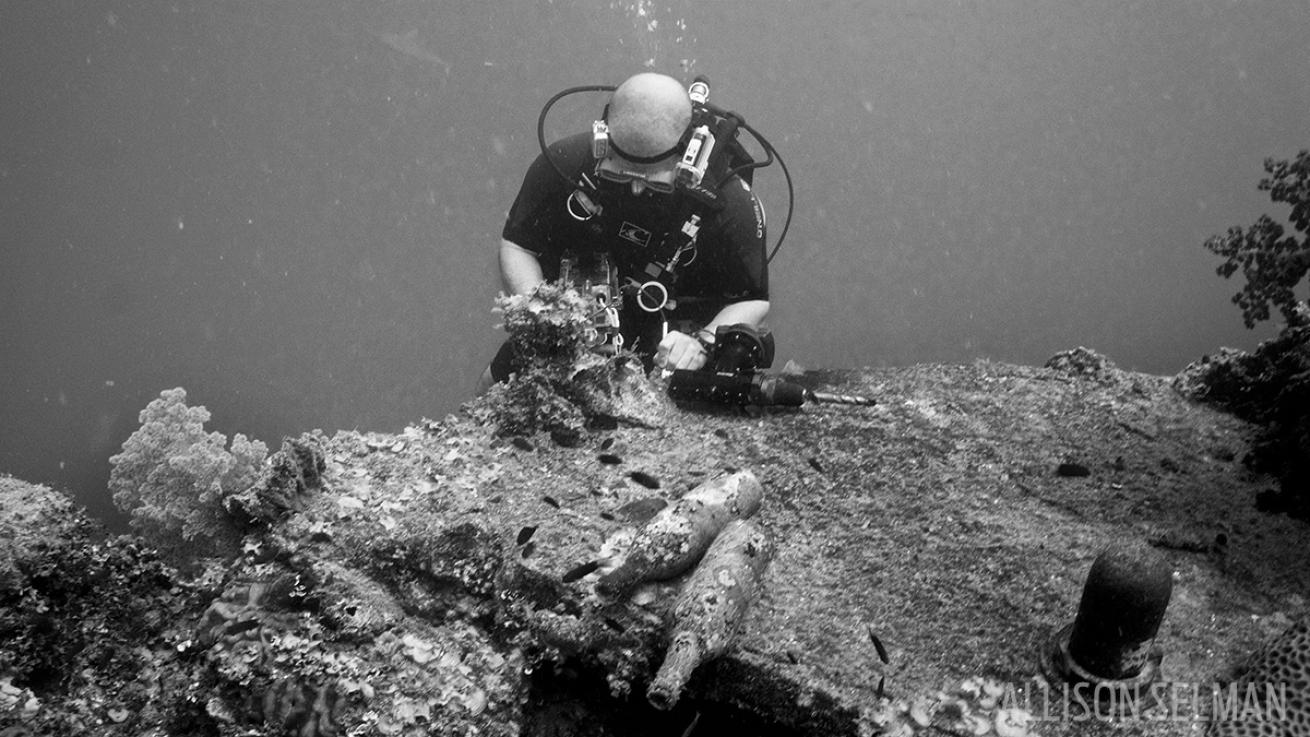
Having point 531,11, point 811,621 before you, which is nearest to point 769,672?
point 811,621

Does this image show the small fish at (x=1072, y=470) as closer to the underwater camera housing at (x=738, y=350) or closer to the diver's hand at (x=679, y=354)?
the underwater camera housing at (x=738, y=350)

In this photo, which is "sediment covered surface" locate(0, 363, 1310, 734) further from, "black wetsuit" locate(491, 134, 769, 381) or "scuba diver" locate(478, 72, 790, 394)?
"black wetsuit" locate(491, 134, 769, 381)

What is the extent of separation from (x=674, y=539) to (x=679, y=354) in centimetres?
210

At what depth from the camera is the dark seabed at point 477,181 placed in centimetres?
2984

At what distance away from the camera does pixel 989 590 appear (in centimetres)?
271

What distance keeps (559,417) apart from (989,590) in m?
2.20

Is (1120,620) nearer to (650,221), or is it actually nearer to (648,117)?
(648,117)

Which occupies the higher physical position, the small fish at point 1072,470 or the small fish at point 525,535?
the small fish at point 1072,470

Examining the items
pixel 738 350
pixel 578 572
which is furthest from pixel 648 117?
pixel 578 572

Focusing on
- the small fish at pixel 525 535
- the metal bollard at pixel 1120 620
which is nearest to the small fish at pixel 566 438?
the small fish at pixel 525 535

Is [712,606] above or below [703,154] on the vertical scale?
below

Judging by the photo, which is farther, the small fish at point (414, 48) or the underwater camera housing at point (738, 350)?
the small fish at point (414, 48)

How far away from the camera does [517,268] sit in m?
5.55

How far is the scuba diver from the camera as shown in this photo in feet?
15.9
